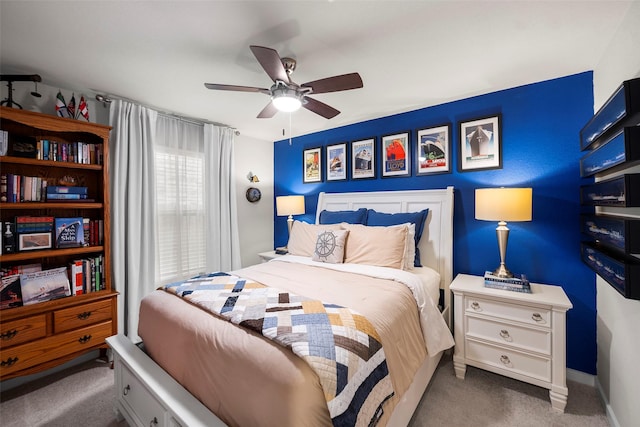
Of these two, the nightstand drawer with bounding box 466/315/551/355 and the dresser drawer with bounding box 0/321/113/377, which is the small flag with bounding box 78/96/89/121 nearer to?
the dresser drawer with bounding box 0/321/113/377

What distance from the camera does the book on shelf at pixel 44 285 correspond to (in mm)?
2000

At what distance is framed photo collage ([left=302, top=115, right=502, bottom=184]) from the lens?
2.47 m

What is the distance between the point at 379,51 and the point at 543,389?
9.09 ft

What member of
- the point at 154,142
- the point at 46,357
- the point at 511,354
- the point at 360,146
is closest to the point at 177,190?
the point at 154,142

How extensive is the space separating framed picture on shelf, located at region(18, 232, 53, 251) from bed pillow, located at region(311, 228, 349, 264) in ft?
7.24

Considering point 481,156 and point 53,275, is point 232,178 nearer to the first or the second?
point 53,275

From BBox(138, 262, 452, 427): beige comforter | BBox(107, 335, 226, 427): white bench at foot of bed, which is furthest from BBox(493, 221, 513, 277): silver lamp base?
BBox(107, 335, 226, 427): white bench at foot of bed

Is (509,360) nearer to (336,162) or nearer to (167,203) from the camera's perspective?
(336,162)

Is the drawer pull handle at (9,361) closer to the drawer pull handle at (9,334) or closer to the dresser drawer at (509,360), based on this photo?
the drawer pull handle at (9,334)

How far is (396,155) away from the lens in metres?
3.02

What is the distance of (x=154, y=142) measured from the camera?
2838 millimetres

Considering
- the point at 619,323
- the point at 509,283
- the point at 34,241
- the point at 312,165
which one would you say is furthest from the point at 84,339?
the point at 619,323

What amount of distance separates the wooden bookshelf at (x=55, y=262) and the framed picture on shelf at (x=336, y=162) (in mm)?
2385

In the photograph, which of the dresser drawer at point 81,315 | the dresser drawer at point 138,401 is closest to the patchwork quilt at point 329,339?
the dresser drawer at point 138,401
